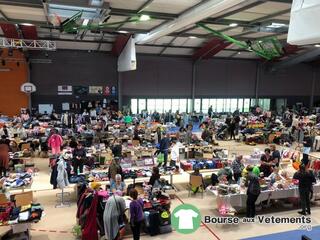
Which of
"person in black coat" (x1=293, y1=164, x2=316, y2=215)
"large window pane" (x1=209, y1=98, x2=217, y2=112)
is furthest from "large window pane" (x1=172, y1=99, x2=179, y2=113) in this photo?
"person in black coat" (x1=293, y1=164, x2=316, y2=215)

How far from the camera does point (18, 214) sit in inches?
Answer: 245

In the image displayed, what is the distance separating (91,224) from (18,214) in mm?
1514

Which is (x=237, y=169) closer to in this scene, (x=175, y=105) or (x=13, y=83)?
(x=175, y=105)

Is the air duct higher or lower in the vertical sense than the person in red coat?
higher

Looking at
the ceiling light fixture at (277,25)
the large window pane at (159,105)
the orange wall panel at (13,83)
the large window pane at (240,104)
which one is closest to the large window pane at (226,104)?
the large window pane at (240,104)

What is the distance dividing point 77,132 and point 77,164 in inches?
231

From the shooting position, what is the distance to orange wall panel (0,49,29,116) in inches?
810

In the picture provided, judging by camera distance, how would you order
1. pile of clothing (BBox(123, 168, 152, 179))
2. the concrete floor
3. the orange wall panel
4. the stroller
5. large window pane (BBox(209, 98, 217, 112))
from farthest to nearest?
1. large window pane (BBox(209, 98, 217, 112))
2. the orange wall panel
3. the stroller
4. pile of clothing (BBox(123, 168, 152, 179))
5. the concrete floor

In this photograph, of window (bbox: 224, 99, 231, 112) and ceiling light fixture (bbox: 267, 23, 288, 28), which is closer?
ceiling light fixture (bbox: 267, 23, 288, 28)

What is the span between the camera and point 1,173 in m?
9.69

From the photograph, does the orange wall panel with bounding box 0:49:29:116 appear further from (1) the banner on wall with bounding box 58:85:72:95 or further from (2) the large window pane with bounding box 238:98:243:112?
(2) the large window pane with bounding box 238:98:243:112

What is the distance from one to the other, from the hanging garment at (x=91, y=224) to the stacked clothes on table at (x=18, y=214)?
97 cm

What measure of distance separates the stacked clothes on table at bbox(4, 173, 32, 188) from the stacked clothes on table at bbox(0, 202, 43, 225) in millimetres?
1259

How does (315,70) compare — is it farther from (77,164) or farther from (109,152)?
(77,164)
